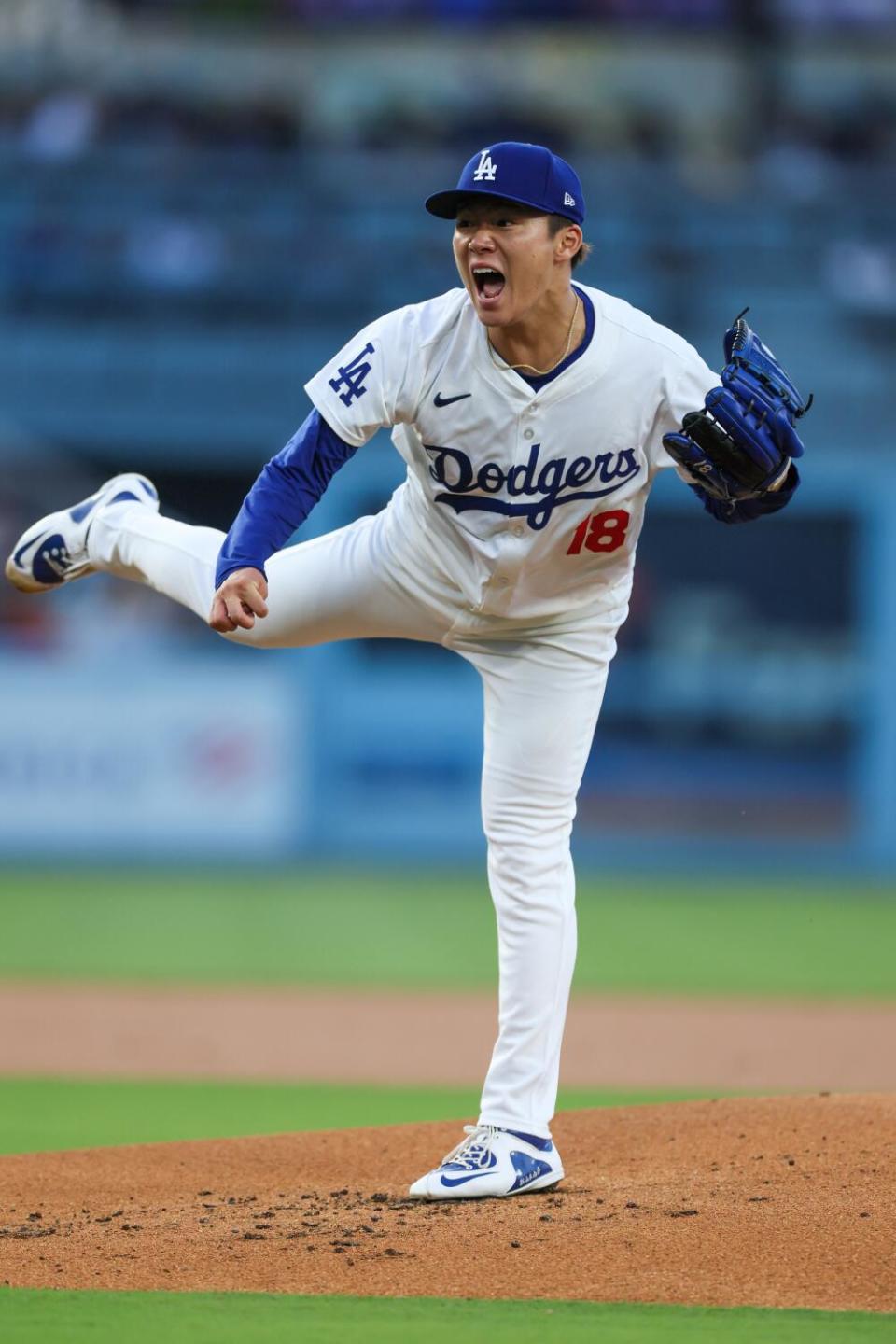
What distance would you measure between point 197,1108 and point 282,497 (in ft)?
8.82

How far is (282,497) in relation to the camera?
4086 mm

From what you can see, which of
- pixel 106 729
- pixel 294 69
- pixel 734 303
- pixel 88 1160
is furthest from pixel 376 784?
pixel 88 1160

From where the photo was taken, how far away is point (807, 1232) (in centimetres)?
378

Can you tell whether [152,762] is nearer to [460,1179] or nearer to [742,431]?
[460,1179]

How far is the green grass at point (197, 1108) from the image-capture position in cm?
562

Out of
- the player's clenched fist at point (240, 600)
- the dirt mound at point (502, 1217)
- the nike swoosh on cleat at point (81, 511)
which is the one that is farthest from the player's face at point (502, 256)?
the dirt mound at point (502, 1217)

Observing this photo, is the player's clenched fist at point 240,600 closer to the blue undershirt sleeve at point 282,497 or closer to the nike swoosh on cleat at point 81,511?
the blue undershirt sleeve at point 282,497

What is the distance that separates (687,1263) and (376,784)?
10.2 meters

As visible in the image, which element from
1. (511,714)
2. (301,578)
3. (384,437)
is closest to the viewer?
(511,714)

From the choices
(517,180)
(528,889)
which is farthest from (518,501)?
(528,889)

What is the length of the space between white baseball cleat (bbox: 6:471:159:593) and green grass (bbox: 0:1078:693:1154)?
1544 millimetres

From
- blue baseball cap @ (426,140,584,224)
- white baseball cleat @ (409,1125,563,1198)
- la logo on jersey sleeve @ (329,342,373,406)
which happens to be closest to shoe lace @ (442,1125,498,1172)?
white baseball cleat @ (409,1125,563,1198)

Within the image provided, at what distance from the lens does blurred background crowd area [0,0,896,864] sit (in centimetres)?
1372

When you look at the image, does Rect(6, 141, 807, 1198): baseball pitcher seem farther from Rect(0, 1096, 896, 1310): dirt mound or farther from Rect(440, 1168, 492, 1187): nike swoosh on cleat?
Rect(0, 1096, 896, 1310): dirt mound
